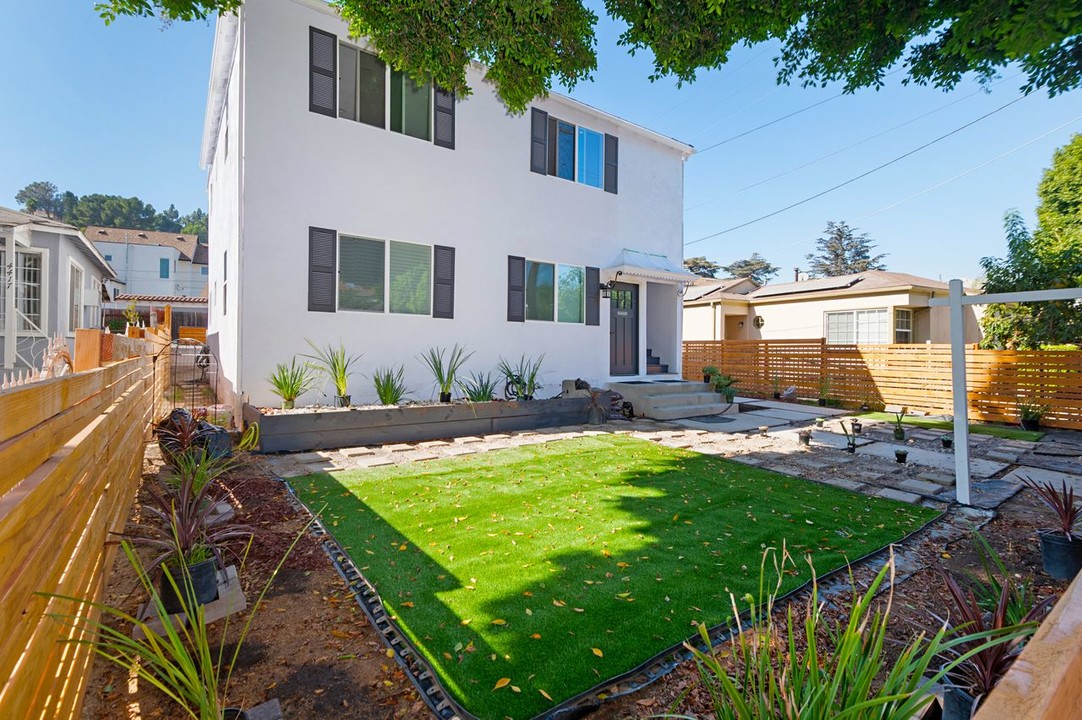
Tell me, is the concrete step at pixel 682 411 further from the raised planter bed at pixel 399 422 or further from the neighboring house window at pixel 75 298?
the neighboring house window at pixel 75 298

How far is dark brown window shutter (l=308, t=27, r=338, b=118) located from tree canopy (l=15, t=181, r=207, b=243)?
214 feet

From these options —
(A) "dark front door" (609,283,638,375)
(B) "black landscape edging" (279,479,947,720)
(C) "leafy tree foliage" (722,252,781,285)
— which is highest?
(C) "leafy tree foliage" (722,252,781,285)

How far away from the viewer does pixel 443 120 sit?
8.88m

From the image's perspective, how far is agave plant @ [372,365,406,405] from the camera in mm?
7841

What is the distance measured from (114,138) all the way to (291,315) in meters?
44.9

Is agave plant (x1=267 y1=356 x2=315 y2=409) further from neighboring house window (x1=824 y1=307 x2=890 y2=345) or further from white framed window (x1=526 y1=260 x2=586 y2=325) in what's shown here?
neighboring house window (x1=824 y1=307 x2=890 y2=345)

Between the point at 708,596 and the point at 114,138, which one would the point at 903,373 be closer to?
the point at 708,596

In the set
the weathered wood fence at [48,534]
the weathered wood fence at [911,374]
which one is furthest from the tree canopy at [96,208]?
the weathered wood fence at [48,534]

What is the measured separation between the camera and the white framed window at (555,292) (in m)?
10.1

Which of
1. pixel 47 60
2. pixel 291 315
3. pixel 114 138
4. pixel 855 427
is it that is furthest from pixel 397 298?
pixel 114 138

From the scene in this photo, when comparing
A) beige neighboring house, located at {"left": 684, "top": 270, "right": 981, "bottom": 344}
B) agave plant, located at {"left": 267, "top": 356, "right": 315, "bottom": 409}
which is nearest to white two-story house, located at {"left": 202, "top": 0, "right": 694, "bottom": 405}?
agave plant, located at {"left": 267, "top": 356, "right": 315, "bottom": 409}

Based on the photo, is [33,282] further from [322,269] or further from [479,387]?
[479,387]

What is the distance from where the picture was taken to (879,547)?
12.1 feet

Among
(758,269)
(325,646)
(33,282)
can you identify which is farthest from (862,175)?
(758,269)
